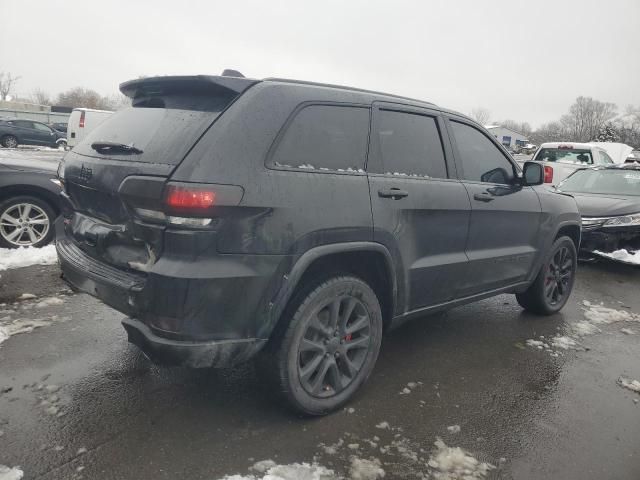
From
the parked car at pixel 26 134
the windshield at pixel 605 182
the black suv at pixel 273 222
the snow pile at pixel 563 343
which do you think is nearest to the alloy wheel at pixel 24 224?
the black suv at pixel 273 222

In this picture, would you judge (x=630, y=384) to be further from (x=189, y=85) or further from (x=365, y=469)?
(x=189, y=85)

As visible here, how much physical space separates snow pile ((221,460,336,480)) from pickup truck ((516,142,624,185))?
11.6m

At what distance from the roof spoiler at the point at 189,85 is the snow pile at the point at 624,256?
6300 millimetres

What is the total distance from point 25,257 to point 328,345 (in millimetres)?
4098

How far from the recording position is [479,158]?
3717 millimetres

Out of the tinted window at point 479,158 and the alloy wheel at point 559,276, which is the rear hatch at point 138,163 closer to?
the tinted window at point 479,158

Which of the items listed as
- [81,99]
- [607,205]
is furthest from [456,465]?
[81,99]

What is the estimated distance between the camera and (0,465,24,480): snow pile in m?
2.09

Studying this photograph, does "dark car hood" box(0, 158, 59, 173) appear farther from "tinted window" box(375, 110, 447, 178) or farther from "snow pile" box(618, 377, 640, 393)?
"snow pile" box(618, 377, 640, 393)

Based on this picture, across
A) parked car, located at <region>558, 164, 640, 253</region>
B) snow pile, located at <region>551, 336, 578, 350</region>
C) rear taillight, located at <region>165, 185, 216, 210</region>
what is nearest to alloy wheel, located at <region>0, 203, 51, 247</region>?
rear taillight, located at <region>165, 185, 216, 210</region>

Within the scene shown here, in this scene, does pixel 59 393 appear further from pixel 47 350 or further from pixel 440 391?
pixel 440 391

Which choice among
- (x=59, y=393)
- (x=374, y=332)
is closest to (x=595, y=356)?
(x=374, y=332)

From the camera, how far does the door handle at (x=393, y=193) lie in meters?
2.78

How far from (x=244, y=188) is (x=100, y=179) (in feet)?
2.91
